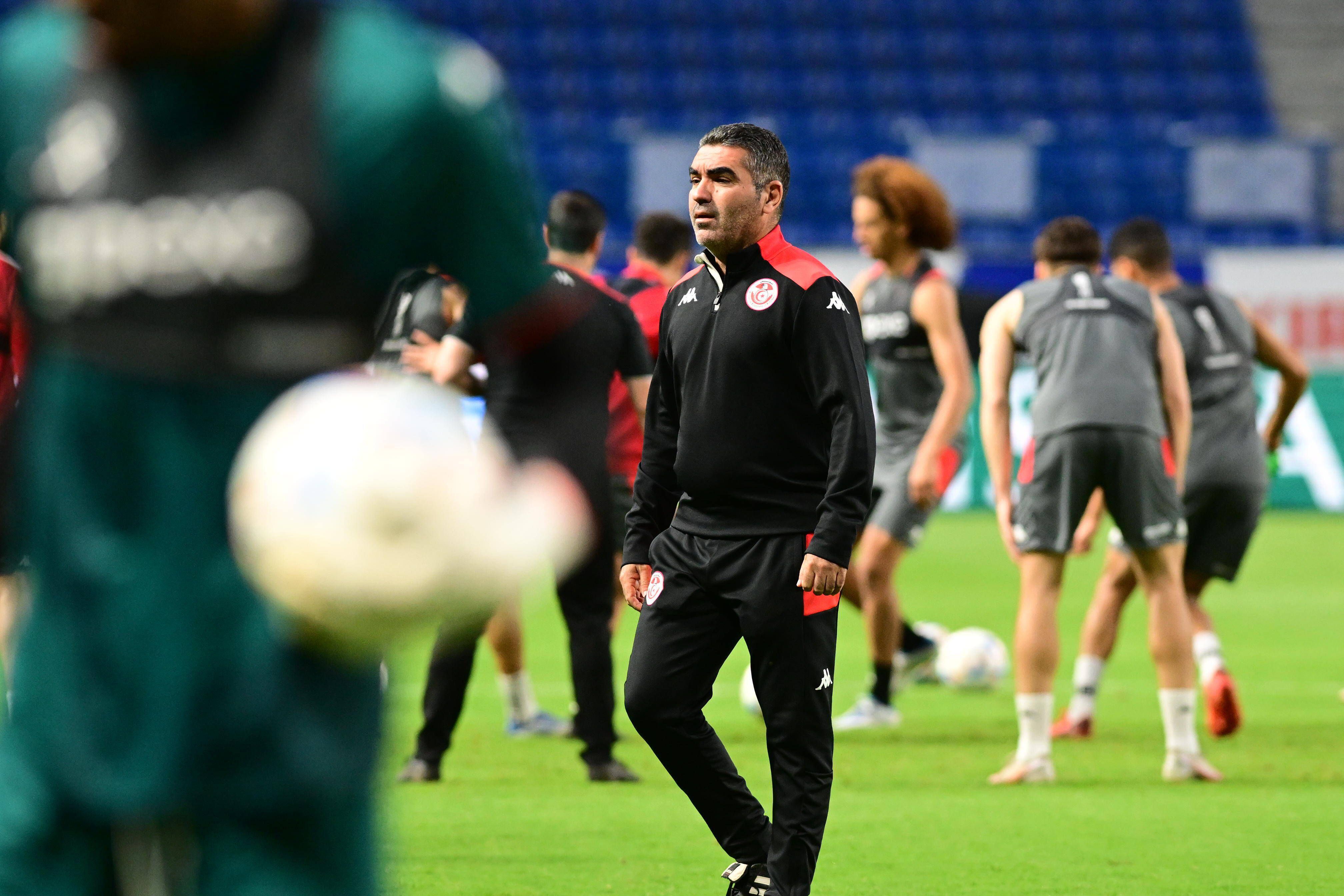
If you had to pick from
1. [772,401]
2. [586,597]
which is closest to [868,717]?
[586,597]

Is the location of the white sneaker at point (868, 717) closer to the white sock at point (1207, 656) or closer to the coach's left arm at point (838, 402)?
the white sock at point (1207, 656)

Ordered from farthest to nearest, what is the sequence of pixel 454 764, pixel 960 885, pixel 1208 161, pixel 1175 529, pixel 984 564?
pixel 1208 161 < pixel 984 564 < pixel 454 764 < pixel 1175 529 < pixel 960 885

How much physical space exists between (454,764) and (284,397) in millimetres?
5503

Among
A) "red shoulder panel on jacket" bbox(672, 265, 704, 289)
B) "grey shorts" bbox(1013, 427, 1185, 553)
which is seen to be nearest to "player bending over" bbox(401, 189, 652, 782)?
"red shoulder panel on jacket" bbox(672, 265, 704, 289)

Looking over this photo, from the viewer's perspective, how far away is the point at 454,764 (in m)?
7.54

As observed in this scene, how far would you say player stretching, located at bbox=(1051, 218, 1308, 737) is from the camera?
8.38m

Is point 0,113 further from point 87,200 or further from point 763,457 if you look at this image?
point 763,457

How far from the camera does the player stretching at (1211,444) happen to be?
838 centimetres

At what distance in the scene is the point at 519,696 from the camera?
325 inches

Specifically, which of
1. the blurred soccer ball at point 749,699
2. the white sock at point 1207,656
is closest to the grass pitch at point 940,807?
the blurred soccer ball at point 749,699

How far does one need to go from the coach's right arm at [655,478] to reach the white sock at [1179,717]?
2784 millimetres

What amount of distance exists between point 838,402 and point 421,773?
121 inches

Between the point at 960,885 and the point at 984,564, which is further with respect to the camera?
the point at 984,564

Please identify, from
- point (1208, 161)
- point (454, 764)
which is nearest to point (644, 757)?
point (454, 764)
